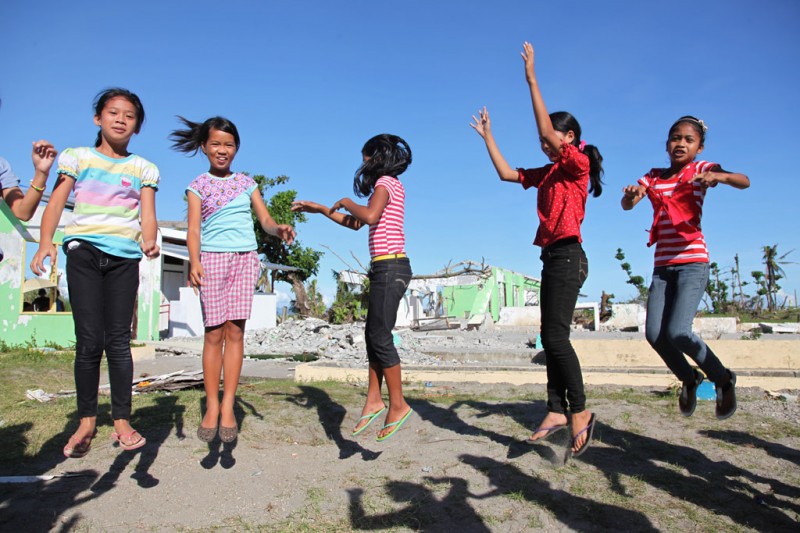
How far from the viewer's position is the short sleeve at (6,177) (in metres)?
3.47

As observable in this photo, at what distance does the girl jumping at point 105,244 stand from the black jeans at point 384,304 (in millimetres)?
1423

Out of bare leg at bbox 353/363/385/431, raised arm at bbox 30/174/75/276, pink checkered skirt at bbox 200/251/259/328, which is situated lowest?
bare leg at bbox 353/363/385/431

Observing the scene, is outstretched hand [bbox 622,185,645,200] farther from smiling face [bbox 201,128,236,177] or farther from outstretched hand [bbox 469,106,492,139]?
smiling face [bbox 201,128,236,177]

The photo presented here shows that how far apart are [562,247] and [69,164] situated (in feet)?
9.99

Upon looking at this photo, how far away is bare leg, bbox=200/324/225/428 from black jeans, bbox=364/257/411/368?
1.00 metres

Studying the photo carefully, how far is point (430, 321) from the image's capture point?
2433 cm

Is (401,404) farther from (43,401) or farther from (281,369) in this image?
(281,369)

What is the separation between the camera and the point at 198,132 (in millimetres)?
4059

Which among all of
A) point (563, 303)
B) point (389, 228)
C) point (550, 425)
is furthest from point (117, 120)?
point (550, 425)

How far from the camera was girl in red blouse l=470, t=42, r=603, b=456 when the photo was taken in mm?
3617

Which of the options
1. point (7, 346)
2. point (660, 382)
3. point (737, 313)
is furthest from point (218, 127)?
point (737, 313)

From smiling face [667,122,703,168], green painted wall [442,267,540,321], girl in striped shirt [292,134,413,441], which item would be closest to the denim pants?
smiling face [667,122,703,168]

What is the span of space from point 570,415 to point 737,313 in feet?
96.9

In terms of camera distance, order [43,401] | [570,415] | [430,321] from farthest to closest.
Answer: [430,321] < [43,401] < [570,415]
